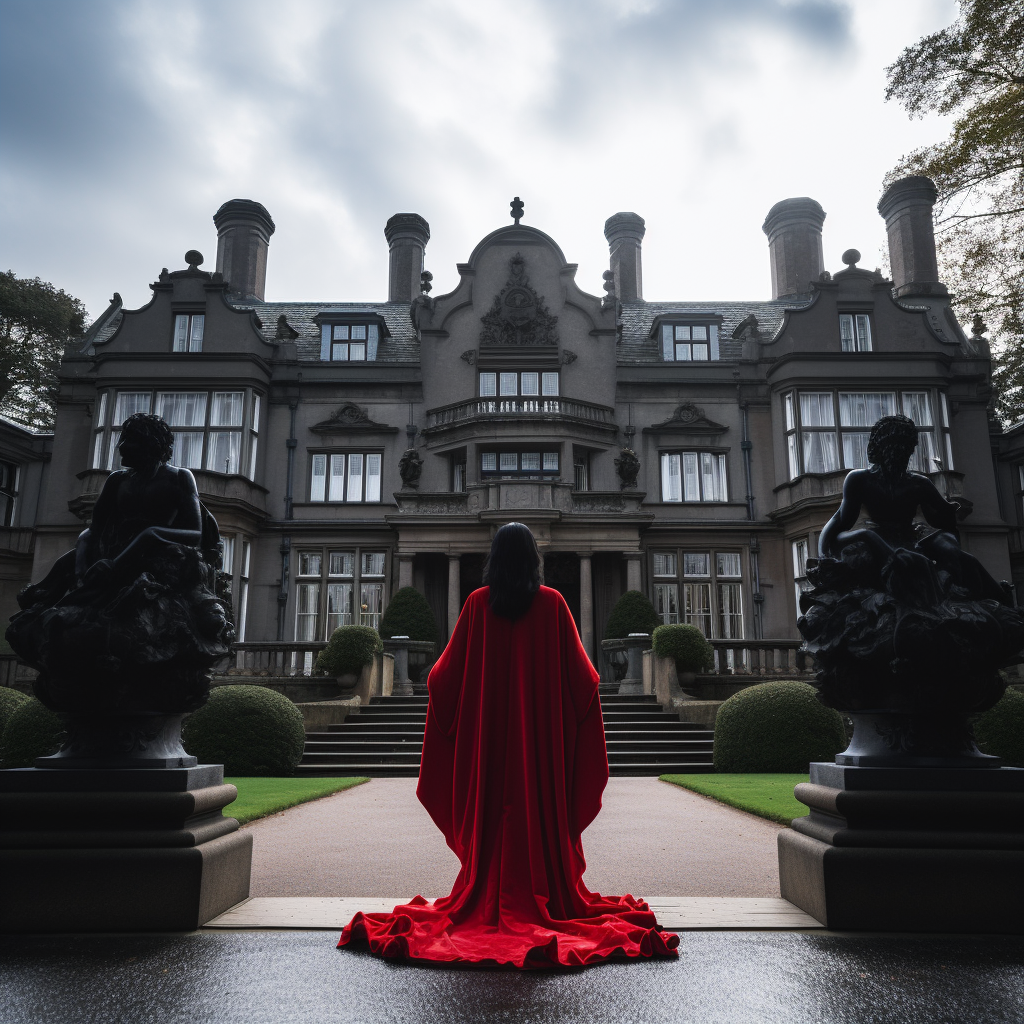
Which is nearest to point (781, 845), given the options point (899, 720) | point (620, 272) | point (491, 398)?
point (899, 720)

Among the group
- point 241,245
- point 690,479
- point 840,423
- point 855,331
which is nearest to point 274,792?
point 690,479

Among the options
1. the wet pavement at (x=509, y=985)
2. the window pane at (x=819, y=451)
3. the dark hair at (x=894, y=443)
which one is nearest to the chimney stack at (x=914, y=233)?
the window pane at (x=819, y=451)

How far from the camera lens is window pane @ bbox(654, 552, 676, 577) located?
84.0 ft

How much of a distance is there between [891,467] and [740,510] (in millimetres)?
21347

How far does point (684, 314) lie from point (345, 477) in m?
13.2

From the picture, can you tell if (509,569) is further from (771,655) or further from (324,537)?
(324,537)

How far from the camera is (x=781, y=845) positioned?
5047 millimetres

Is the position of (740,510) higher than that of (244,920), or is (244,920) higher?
(740,510)

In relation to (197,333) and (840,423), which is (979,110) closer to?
(840,423)

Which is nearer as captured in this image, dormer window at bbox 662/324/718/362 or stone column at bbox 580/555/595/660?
stone column at bbox 580/555/595/660

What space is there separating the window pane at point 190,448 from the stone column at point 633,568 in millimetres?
13537

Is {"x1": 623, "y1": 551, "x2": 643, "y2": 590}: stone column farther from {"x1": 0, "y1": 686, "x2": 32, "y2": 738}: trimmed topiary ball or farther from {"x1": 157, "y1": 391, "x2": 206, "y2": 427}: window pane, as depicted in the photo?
{"x1": 0, "y1": 686, "x2": 32, "y2": 738}: trimmed topiary ball

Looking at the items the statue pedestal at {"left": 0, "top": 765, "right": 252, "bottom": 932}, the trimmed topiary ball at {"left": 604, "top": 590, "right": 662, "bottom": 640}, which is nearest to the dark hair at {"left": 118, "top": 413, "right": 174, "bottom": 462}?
the statue pedestal at {"left": 0, "top": 765, "right": 252, "bottom": 932}

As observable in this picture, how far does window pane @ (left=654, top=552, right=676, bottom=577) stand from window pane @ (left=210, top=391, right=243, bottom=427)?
46.3ft
